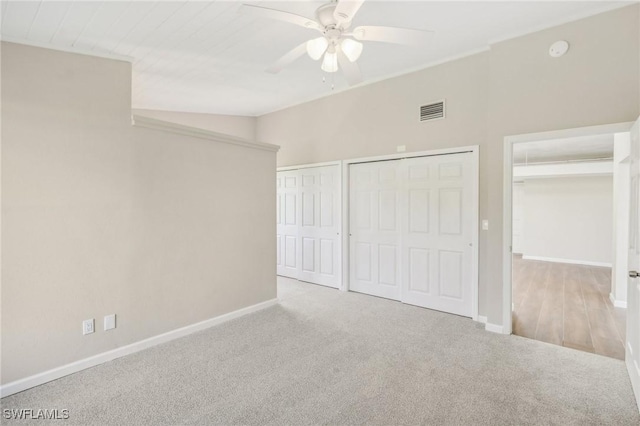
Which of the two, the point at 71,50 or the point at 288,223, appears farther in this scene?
the point at 288,223

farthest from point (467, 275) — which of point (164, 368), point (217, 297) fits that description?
point (164, 368)

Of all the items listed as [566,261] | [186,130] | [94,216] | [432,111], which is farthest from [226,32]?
[566,261]

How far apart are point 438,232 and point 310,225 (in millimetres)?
2212

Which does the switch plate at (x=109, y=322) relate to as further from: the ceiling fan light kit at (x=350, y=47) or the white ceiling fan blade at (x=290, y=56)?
the ceiling fan light kit at (x=350, y=47)

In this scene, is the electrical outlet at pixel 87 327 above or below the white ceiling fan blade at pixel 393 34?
below

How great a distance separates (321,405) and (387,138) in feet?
11.2

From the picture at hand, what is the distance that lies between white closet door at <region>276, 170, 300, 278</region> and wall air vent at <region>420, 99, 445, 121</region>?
2.43 meters

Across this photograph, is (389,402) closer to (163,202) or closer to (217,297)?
(217,297)

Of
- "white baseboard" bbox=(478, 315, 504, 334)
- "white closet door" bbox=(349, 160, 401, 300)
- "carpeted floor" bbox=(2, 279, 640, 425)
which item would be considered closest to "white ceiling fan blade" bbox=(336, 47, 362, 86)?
"white closet door" bbox=(349, 160, 401, 300)

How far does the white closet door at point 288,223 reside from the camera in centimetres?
573

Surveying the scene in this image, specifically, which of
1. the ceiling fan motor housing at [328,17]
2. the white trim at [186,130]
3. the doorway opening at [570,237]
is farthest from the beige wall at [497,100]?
the ceiling fan motor housing at [328,17]

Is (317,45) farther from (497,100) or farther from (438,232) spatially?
(438,232)

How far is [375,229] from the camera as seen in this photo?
4684mm

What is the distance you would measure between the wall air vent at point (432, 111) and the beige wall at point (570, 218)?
6.71 meters
